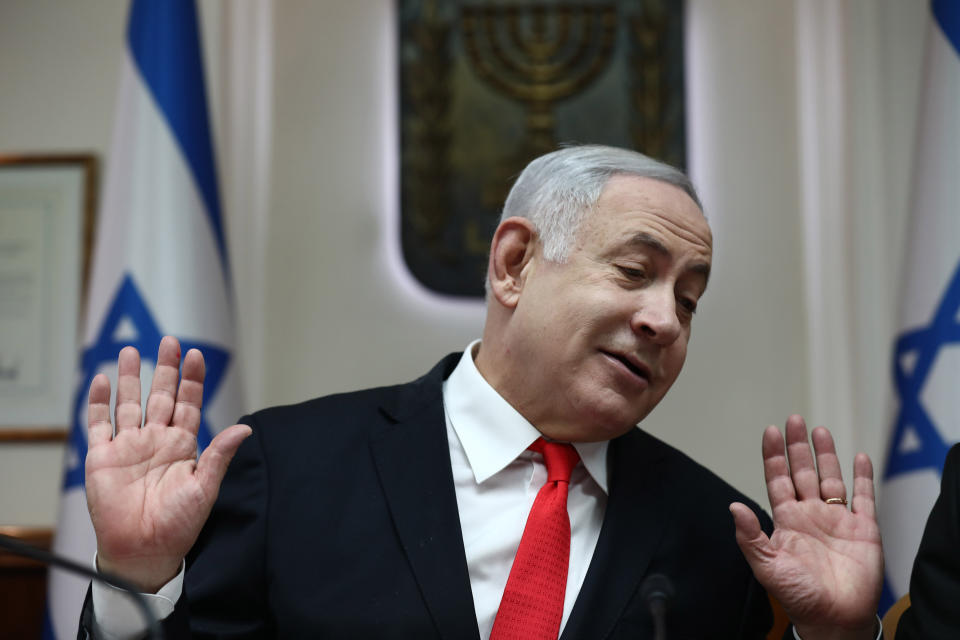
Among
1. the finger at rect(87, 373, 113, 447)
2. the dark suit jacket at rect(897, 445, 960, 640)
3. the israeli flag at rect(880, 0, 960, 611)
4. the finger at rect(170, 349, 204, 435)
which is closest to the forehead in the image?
the dark suit jacket at rect(897, 445, 960, 640)

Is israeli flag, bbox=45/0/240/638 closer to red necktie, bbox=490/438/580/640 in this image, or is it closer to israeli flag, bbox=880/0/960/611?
red necktie, bbox=490/438/580/640

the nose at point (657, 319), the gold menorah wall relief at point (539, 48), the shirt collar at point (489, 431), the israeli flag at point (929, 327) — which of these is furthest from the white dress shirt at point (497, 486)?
the gold menorah wall relief at point (539, 48)

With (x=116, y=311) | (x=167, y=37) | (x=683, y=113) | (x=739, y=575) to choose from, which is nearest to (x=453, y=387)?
(x=739, y=575)

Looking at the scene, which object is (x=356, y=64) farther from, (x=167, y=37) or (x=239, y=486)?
(x=239, y=486)

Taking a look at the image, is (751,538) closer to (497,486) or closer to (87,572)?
(497,486)

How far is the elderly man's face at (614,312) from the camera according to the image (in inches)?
67.3

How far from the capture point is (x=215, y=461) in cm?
155

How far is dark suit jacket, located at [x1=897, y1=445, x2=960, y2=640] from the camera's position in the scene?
1.50 metres

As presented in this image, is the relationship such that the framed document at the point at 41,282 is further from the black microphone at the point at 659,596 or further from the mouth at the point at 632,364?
the black microphone at the point at 659,596

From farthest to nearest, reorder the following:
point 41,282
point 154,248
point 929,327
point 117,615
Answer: point 41,282, point 154,248, point 929,327, point 117,615

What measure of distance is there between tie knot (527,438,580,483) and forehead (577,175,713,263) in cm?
36

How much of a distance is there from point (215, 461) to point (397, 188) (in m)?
2.07

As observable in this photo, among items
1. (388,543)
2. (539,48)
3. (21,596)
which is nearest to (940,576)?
(388,543)

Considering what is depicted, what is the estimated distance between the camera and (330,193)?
3500mm
